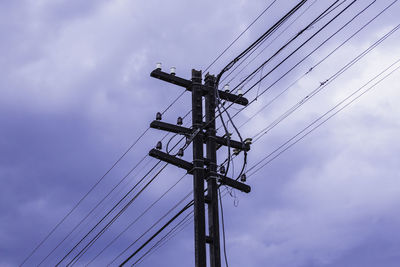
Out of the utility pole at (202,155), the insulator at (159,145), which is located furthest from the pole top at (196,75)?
the insulator at (159,145)

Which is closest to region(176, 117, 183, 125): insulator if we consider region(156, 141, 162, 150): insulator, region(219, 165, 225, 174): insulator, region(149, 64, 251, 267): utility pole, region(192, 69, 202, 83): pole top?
region(149, 64, 251, 267): utility pole

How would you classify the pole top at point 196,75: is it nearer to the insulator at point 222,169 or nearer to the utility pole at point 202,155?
the utility pole at point 202,155

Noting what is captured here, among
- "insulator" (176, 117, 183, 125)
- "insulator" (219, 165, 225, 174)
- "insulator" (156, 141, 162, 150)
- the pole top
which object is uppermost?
the pole top

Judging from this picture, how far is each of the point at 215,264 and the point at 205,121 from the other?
147 inches

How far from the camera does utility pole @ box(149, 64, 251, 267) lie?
46.3ft

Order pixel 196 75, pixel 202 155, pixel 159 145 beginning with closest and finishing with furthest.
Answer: pixel 202 155, pixel 159 145, pixel 196 75

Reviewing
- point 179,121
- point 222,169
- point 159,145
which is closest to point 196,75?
point 179,121

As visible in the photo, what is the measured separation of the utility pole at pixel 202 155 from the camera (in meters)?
14.1

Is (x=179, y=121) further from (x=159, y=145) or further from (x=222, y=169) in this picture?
(x=222, y=169)

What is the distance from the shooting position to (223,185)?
15555mm

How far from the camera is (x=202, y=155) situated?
1528cm

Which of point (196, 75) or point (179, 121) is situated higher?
point (196, 75)

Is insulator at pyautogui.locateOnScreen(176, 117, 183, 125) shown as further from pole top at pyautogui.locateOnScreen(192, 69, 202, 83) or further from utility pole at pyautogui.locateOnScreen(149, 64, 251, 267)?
pole top at pyautogui.locateOnScreen(192, 69, 202, 83)

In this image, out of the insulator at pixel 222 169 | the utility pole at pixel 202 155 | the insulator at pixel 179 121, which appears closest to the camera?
the utility pole at pixel 202 155
